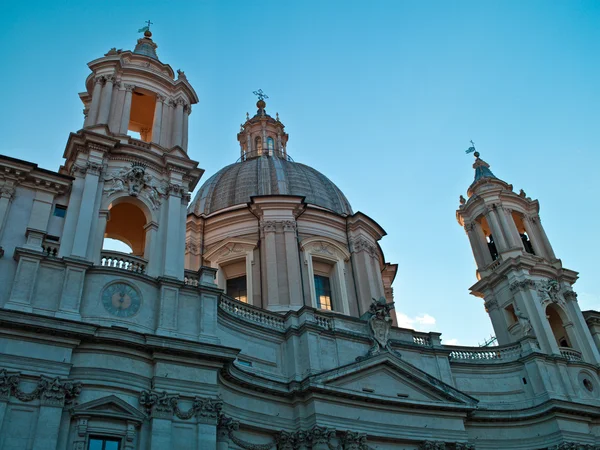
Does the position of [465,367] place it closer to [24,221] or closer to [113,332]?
[113,332]

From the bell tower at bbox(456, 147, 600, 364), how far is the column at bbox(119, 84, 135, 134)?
20345mm

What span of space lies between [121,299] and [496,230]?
72.8 feet

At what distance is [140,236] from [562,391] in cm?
2006

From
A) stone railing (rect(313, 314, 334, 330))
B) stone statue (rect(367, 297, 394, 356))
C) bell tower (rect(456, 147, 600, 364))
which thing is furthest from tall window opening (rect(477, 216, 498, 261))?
stone railing (rect(313, 314, 334, 330))

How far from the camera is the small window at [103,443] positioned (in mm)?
15788

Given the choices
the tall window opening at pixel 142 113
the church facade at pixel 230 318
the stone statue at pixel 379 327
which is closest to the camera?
the church facade at pixel 230 318

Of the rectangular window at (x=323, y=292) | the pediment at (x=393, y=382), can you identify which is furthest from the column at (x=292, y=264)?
the pediment at (x=393, y=382)

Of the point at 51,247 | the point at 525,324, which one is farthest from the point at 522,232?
the point at 51,247

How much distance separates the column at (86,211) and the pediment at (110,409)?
4949mm

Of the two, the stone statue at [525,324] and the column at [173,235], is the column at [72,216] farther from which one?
the stone statue at [525,324]

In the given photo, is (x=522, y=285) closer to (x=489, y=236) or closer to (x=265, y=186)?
(x=489, y=236)

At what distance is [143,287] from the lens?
746 inches

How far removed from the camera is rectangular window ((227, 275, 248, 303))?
95.2 feet

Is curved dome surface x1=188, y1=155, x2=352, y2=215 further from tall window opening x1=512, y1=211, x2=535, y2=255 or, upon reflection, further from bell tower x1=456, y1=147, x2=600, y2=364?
tall window opening x1=512, y1=211, x2=535, y2=255
